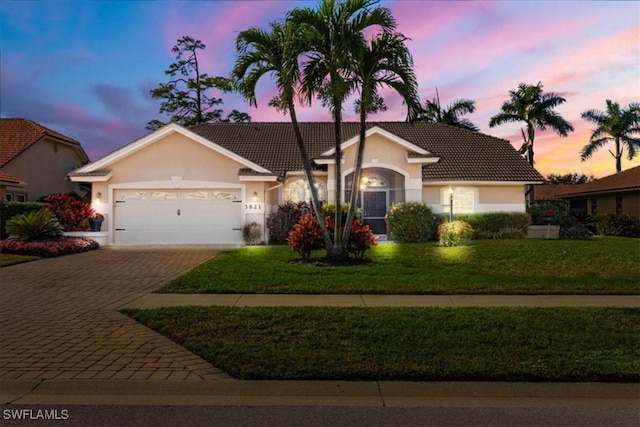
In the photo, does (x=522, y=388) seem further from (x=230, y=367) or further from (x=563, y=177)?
(x=563, y=177)

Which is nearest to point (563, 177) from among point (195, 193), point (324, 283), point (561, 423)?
point (195, 193)

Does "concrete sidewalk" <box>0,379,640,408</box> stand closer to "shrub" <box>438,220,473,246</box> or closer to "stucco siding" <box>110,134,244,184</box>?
"shrub" <box>438,220,473,246</box>

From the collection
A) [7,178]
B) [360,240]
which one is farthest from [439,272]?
[7,178]

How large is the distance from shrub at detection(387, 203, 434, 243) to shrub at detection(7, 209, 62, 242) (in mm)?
12518

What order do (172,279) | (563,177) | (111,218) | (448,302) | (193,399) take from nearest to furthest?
(193,399) → (448,302) → (172,279) → (111,218) → (563,177)

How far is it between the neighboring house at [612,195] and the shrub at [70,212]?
27.0m

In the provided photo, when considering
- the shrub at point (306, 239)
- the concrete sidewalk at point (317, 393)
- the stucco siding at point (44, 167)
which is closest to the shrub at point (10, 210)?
the stucco siding at point (44, 167)

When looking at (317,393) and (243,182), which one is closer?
(317,393)

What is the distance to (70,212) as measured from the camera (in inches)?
772

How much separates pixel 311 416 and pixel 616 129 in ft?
152

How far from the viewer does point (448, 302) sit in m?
9.20

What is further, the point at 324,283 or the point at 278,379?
the point at 324,283

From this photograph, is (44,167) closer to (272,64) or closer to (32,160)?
(32,160)

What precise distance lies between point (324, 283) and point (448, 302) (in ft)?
9.01
